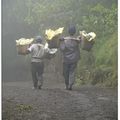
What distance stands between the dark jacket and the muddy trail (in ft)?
0.76

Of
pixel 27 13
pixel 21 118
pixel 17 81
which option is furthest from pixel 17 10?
pixel 21 118

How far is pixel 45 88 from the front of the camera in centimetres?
478

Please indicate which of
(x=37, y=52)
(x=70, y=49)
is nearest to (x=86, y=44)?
(x=70, y=49)

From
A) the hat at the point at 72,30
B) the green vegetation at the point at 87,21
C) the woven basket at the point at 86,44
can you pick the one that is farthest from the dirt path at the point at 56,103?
the hat at the point at 72,30

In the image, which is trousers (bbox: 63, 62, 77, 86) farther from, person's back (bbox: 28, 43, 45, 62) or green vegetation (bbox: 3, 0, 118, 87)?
person's back (bbox: 28, 43, 45, 62)

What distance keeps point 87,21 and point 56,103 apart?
0.76m

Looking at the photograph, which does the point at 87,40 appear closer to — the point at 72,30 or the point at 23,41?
the point at 72,30

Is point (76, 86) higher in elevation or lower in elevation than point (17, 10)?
lower

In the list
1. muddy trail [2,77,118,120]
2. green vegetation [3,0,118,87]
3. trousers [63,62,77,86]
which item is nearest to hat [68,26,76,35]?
green vegetation [3,0,118,87]

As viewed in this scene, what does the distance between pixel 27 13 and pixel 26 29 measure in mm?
152

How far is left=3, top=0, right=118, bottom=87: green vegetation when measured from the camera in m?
4.72

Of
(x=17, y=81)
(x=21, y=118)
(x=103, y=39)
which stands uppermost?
(x=103, y=39)

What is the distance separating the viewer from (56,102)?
4730 mm

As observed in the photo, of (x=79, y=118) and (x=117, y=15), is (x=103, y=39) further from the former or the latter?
(x=79, y=118)
